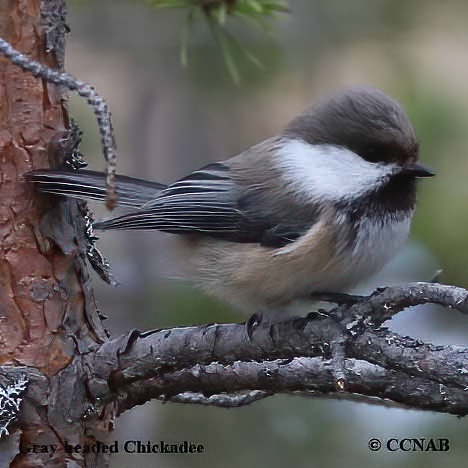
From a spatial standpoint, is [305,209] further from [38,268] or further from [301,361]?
[38,268]

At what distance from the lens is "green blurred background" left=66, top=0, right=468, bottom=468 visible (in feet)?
6.20

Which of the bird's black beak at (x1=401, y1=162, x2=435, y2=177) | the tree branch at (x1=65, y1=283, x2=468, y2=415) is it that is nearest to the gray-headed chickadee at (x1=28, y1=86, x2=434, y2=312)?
the bird's black beak at (x1=401, y1=162, x2=435, y2=177)

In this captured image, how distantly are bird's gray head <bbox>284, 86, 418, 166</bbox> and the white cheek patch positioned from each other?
0.06 ft

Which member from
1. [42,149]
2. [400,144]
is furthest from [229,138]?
[42,149]

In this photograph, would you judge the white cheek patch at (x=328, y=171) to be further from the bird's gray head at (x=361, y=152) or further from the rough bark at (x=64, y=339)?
the rough bark at (x=64, y=339)

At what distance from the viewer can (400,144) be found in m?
1.57

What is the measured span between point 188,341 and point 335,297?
39cm

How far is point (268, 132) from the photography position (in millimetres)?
2795

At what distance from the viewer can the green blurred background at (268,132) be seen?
6.20 ft

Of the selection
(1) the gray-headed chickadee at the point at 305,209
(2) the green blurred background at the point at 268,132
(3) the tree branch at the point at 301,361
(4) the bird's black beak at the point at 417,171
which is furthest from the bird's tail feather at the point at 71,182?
(4) the bird's black beak at the point at 417,171

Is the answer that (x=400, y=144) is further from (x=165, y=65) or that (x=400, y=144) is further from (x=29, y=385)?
(x=165, y=65)

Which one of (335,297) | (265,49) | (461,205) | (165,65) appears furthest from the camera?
→ (165,65)

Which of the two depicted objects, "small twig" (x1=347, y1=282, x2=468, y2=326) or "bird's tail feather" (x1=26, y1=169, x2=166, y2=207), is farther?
"bird's tail feather" (x1=26, y1=169, x2=166, y2=207)

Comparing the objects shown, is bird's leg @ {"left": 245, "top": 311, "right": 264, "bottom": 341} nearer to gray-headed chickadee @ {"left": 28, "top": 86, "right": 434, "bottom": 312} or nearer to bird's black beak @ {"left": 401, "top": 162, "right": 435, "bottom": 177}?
gray-headed chickadee @ {"left": 28, "top": 86, "right": 434, "bottom": 312}
